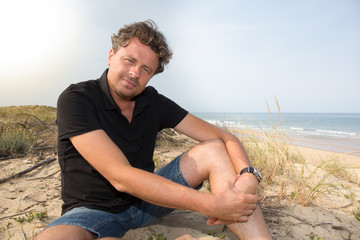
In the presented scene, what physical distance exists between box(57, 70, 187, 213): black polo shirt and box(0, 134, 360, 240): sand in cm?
58

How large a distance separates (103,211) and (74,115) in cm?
67

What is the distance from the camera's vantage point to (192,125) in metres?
2.18

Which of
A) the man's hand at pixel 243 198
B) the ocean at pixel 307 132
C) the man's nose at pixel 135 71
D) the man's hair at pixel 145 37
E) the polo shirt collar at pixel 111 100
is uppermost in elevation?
the man's hair at pixel 145 37

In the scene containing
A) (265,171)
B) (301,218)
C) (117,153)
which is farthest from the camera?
(265,171)

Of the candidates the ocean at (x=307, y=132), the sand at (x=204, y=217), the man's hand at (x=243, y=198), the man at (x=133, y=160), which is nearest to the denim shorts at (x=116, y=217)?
the man at (x=133, y=160)

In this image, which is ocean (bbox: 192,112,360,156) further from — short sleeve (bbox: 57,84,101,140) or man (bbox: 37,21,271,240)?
short sleeve (bbox: 57,84,101,140)

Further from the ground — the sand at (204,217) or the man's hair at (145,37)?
the man's hair at (145,37)

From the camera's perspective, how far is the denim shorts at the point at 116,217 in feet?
4.77

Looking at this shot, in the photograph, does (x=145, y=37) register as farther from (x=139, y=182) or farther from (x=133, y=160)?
(x=139, y=182)

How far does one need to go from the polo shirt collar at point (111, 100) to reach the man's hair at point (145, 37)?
0.30 metres

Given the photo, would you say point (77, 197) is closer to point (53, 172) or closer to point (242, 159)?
point (242, 159)

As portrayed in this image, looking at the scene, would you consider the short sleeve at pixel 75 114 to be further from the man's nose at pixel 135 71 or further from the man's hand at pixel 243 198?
the man's hand at pixel 243 198

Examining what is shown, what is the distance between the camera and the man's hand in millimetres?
1467

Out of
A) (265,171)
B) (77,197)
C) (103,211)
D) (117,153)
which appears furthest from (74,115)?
(265,171)
